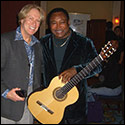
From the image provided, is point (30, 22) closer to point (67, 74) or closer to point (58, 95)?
point (67, 74)

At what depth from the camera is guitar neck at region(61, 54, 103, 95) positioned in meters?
1.85

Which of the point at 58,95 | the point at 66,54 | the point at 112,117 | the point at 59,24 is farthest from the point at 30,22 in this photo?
the point at 112,117

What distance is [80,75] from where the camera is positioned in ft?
6.40

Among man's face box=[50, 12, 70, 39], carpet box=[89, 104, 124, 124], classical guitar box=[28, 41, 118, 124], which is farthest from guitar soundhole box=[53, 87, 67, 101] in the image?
carpet box=[89, 104, 124, 124]

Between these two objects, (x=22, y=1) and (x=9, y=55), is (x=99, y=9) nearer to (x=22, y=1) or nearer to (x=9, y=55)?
(x=22, y=1)

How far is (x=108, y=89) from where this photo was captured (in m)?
3.78

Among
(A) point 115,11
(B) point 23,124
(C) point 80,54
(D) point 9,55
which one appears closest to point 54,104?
(B) point 23,124

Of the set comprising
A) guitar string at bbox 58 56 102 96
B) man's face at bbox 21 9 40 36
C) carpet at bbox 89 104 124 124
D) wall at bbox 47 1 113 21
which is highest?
wall at bbox 47 1 113 21

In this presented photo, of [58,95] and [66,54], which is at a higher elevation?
[66,54]

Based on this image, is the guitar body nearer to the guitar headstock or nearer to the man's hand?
the man's hand

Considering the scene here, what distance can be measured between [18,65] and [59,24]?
0.66 m

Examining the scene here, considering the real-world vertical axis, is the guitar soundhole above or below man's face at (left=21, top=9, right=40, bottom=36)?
below

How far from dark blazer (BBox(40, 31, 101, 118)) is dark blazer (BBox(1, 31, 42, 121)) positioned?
16.1 inches

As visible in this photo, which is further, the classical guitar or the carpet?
the carpet
